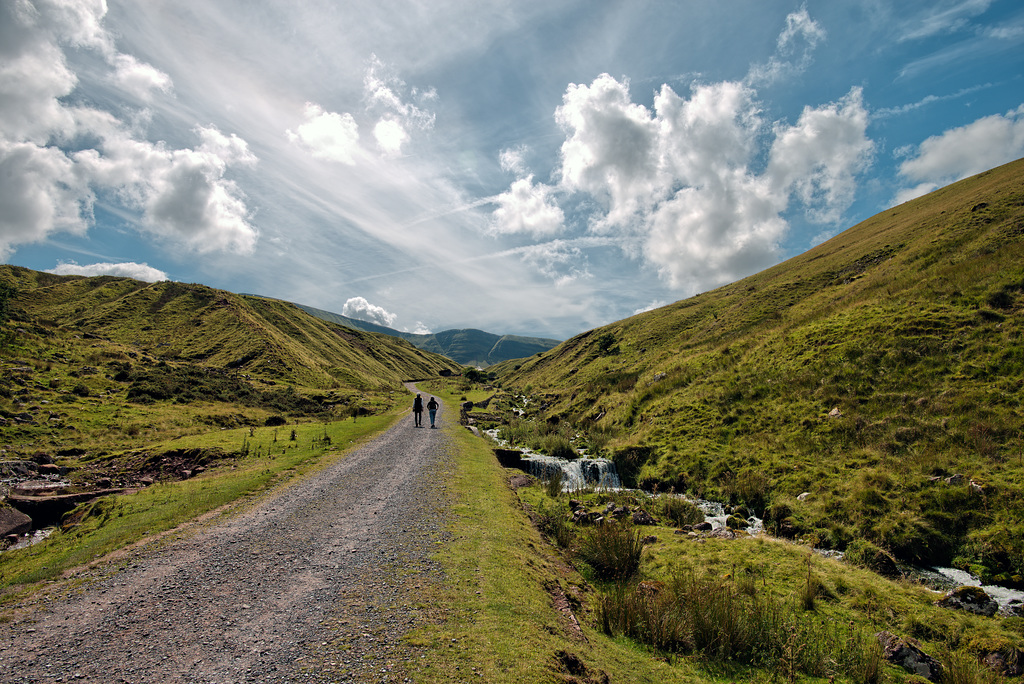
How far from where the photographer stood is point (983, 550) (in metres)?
13.2

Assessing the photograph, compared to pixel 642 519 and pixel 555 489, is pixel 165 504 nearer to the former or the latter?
pixel 555 489

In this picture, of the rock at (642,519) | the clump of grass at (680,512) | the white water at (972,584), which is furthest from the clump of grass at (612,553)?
the white water at (972,584)

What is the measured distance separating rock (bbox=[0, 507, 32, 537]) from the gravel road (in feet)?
25.9

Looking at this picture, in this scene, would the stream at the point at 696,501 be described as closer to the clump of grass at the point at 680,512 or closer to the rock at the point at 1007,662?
the clump of grass at the point at 680,512

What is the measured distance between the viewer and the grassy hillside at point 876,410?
15.0 meters

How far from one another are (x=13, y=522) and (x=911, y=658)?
93.1 feet

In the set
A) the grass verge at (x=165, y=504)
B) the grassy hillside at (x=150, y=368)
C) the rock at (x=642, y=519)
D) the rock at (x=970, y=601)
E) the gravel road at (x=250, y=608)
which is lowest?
the rock at (x=970, y=601)

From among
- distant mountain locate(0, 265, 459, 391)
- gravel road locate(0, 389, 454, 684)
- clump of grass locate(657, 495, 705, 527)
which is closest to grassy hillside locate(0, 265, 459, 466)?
distant mountain locate(0, 265, 459, 391)

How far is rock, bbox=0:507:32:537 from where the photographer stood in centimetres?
1412

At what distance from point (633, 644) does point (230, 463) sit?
2428 centimetres

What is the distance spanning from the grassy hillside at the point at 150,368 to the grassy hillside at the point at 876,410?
37.4 metres

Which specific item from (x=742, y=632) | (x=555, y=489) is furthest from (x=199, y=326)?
(x=742, y=632)

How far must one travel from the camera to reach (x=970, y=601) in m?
11.2

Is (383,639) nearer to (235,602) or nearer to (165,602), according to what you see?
(235,602)
